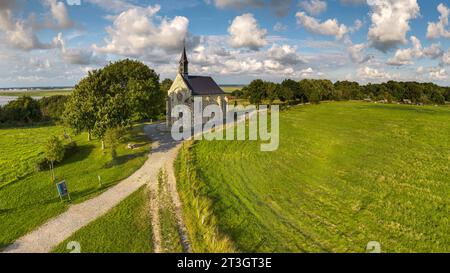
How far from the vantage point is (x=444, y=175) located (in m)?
25.7

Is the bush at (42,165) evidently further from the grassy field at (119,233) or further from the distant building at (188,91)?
the distant building at (188,91)

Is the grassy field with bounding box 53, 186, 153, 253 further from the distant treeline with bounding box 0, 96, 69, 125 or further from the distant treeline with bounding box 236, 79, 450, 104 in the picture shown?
the distant treeline with bounding box 236, 79, 450, 104

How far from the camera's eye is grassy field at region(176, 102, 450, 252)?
1552cm

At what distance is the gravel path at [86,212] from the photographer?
616 inches

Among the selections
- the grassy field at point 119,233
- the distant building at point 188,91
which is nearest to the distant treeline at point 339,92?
the distant building at point 188,91

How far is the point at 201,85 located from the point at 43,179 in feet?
128

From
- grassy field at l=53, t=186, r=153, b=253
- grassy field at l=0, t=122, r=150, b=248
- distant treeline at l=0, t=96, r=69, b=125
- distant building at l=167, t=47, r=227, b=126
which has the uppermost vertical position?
distant building at l=167, t=47, r=227, b=126

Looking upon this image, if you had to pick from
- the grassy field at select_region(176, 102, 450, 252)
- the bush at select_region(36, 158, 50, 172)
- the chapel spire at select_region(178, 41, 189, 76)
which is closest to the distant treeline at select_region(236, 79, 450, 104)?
the chapel spire at select_region(178, 41, 189, 76)

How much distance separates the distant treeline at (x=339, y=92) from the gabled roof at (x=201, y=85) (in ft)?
116

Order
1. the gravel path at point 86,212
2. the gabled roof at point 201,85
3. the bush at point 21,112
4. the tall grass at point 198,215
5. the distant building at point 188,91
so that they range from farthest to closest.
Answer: the bush at point 21,112
the gabled roof at point 201,85
the distant building at point 188,91
the gravel path at point 86,212
the tall grass at point 198,215

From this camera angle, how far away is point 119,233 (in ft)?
54.3

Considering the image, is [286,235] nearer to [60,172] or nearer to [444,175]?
[444,175]

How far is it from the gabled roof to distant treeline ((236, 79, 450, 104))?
116 feet

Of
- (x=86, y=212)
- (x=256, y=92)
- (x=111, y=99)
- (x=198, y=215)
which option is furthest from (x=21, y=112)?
(x=198, y=215)
